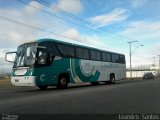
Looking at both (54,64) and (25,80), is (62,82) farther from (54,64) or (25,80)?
(25,80)

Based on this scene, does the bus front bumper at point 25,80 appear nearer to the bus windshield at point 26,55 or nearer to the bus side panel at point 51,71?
the bus side panel at point 51,71

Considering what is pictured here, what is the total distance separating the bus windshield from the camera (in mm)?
20625

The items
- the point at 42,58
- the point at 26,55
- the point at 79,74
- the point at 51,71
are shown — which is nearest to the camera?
the point at 42,58

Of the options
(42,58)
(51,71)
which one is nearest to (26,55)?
(42,58)

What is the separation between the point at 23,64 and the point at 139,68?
407 ft

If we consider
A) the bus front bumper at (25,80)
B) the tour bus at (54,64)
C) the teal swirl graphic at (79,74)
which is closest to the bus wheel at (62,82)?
the tour bus at (54,64)

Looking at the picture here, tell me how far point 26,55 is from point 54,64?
218 centimetres

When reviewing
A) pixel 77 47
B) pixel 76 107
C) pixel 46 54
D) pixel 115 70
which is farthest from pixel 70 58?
pixel 76 107

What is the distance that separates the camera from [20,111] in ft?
34.1

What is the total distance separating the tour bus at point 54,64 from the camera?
20.5 metres

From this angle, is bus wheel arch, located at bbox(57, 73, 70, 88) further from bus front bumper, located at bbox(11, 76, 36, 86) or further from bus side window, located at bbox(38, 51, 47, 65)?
bus front bumper, located at bbox(11, 76, 36, 86)

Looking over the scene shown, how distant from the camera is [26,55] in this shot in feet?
69.2

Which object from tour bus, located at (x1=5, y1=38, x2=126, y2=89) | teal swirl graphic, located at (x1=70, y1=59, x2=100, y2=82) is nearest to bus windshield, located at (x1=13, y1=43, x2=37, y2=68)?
tour bus, located at (x1=5, y1=38, x2=126, y2=89)

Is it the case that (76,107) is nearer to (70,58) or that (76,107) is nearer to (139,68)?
(70,58)
